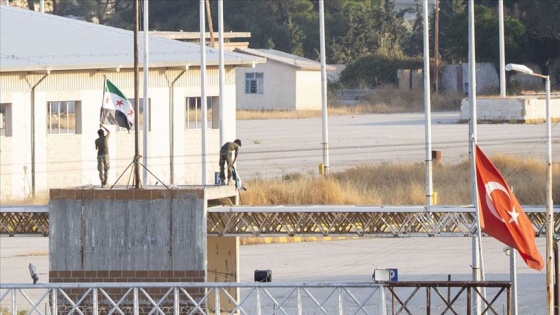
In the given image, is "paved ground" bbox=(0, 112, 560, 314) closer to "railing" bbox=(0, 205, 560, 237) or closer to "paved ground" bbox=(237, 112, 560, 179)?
"paved ground" bbox=(237, 112, 560, 179)

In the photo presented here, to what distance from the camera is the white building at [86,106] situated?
36.4m

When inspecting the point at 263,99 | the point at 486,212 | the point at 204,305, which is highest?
the point at 263,99

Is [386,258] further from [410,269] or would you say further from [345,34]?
[345,34]

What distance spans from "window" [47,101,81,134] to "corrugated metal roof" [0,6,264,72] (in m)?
1.35

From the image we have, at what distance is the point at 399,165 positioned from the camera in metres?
39.8

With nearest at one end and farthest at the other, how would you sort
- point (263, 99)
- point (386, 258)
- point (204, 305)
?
point (204, 305) < point (386, 258) < point (263, 99)

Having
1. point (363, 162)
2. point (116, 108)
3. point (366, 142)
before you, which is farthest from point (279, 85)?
point (116, 108)

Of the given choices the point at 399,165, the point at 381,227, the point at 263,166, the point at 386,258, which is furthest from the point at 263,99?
the point at 381,227

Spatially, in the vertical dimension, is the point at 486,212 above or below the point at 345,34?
below

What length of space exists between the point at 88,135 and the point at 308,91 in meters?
37.8

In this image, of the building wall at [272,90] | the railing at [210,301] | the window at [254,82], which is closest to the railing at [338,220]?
the railing at [210,301]

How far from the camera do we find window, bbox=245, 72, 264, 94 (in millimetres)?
76438

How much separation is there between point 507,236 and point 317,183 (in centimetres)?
1655

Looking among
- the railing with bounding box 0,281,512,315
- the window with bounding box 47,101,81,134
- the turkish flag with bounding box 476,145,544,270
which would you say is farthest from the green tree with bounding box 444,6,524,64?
the turkish flag with bounding box 476,145,544,270
